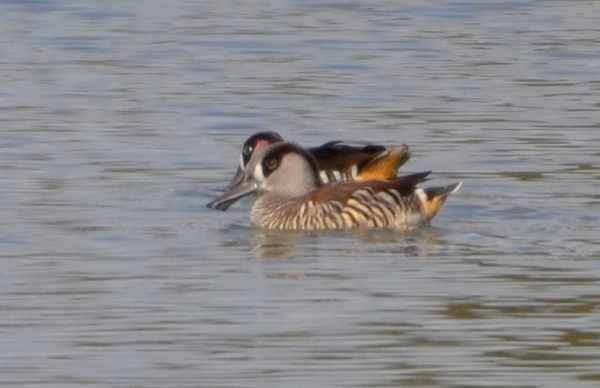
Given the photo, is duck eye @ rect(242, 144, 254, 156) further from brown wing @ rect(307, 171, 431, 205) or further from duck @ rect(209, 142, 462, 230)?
brown wing @ rect(307, 171, 431, 205)

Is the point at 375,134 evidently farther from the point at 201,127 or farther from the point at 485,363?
the point at 485,363

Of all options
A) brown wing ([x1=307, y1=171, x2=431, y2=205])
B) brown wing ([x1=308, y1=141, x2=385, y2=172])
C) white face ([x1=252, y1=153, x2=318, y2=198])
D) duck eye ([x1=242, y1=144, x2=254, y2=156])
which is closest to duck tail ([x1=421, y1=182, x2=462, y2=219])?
brown wing ([x1=307, y1=171, x2=431, y2=205])

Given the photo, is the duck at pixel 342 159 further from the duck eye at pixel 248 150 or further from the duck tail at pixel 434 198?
the duck tail at pixel 434 198

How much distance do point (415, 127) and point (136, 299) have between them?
22.2 feet

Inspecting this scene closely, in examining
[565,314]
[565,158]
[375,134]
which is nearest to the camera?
[565,314]

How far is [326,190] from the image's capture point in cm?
1279

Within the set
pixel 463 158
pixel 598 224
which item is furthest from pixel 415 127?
pixel 598 224

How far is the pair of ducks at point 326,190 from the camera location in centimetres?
1252

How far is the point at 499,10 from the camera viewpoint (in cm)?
2481

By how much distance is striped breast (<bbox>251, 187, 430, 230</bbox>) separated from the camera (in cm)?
1250

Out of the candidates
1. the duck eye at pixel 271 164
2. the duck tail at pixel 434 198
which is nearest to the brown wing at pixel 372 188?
the duck tail at pixel 434 198

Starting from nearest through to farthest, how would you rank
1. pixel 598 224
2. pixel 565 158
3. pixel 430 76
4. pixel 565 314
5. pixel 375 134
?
pixel 565 314
pixel 598 224
pixel 565 158
pixel 375 134
pixel 430 76

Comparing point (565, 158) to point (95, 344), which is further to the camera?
point (565, 158)

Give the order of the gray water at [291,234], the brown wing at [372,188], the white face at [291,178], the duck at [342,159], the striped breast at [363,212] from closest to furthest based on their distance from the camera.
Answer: the gray water at [291,234], the striped breast at [363,212], the brown wing at [372,188], the white face at [291,178], the duck at [342,159]
